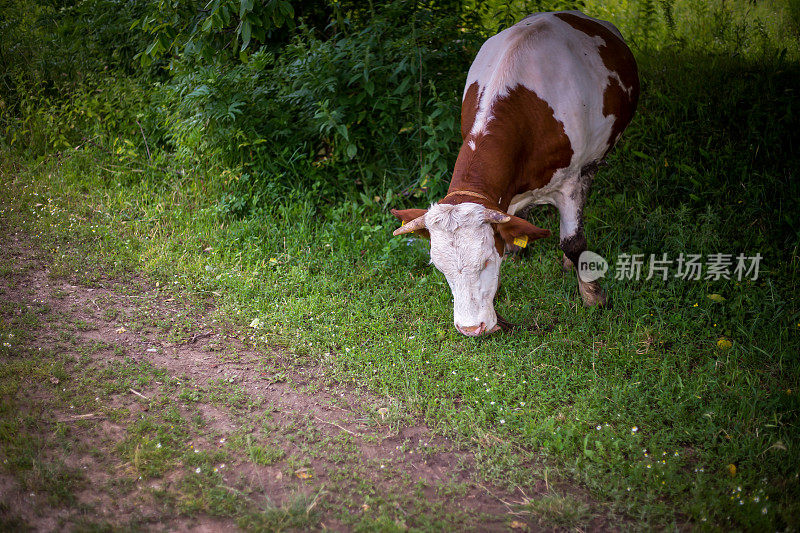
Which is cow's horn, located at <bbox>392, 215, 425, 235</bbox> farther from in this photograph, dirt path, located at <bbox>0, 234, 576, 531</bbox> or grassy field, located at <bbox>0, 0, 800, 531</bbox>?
dirt path, located at <bbox>0, 234, 576, 531</bbox>

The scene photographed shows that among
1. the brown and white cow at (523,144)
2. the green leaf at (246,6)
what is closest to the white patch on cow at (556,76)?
the brown and white cow at (523,144)

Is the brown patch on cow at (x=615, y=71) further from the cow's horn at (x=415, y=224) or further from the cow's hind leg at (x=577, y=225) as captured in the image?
the cow's horn at (x=415, y=224)

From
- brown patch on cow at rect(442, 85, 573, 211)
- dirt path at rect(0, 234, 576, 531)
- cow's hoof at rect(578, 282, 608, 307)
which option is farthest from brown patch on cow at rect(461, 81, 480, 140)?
dirt path at rect(0, 234, 576, 531)

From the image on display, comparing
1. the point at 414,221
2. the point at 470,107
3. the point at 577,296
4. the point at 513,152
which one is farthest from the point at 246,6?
the point at 577,296

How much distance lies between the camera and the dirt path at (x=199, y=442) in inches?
112

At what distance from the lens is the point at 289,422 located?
3539 mm

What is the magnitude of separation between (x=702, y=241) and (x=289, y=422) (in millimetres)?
3778

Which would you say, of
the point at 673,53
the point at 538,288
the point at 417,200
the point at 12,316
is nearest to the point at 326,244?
the point at 417,200

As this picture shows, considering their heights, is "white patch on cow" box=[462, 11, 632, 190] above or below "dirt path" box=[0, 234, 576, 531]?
above

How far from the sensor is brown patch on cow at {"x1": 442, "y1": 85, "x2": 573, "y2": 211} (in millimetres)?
3998

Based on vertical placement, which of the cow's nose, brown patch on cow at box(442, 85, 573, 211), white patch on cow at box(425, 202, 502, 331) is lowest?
the cow's nose

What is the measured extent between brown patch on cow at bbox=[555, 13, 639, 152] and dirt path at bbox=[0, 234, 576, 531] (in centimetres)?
286

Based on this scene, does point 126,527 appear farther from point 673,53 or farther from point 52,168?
point 673,53

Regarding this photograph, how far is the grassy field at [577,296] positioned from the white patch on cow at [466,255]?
42cm
